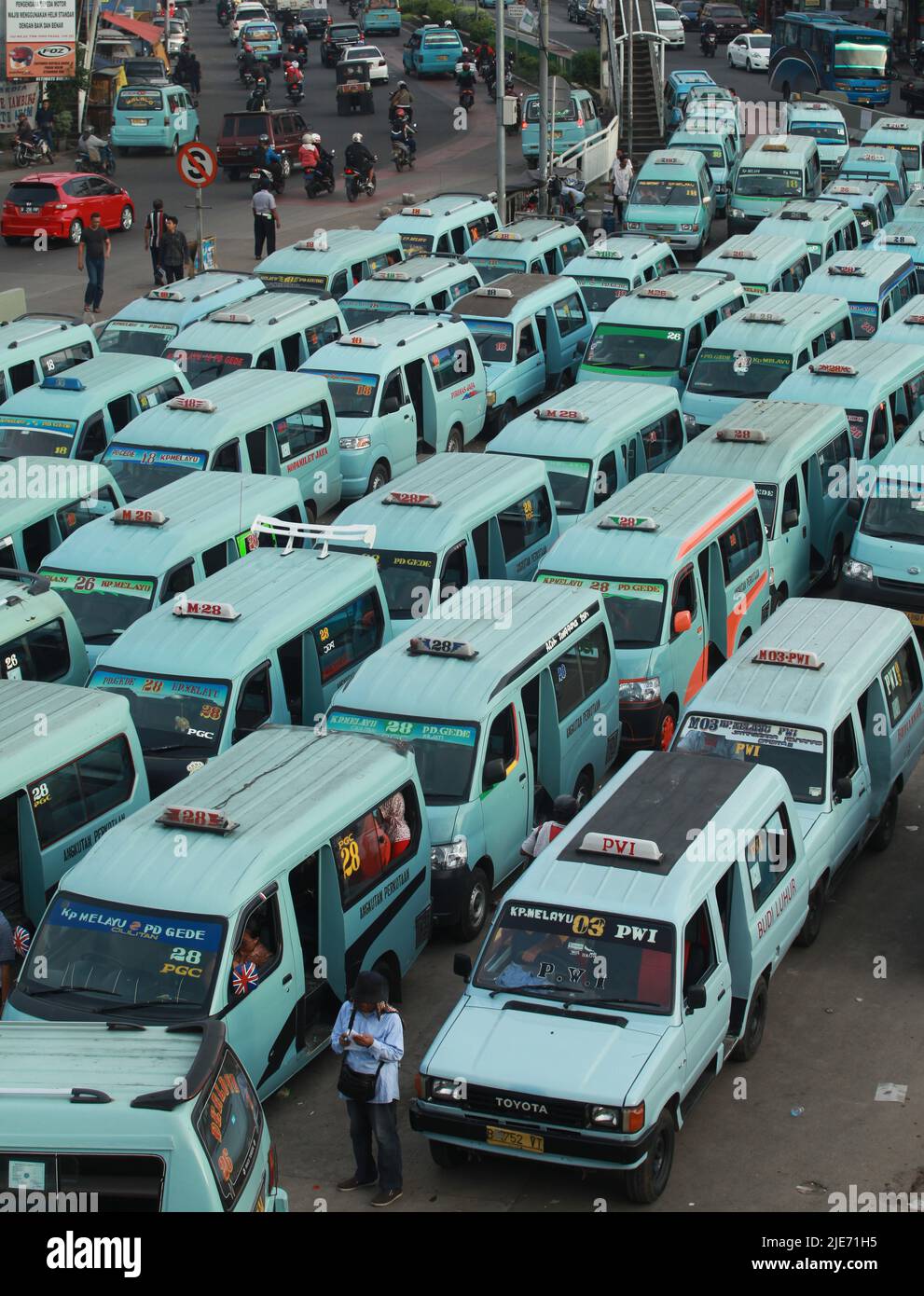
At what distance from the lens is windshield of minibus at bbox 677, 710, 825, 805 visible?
484 inches

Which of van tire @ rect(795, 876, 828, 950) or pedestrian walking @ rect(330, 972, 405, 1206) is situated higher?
pedestrian walking @ rect(330, 972, 405, 1206)

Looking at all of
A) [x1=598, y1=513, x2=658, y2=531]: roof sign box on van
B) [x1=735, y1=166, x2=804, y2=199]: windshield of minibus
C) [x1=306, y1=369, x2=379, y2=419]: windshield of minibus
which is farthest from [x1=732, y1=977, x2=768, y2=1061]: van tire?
[x1=735, y1=166, x2=804, y2=199]: windshield of minibus

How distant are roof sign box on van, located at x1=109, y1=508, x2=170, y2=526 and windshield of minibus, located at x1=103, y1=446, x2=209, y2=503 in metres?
2.42

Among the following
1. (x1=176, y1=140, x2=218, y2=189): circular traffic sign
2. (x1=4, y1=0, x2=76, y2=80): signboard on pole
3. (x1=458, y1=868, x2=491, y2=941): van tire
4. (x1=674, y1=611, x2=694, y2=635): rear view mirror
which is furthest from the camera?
(x1=4, y1=0, x2=76, y2=80): signboard on pole

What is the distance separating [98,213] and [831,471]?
69.2ft

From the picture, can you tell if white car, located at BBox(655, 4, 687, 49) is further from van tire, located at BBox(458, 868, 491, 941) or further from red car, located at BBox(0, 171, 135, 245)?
van tire, located at BBox(458, 868, 491, 941)

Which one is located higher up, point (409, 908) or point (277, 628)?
point (277, 628)

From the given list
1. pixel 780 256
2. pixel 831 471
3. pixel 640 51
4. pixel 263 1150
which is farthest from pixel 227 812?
pixel 640 51

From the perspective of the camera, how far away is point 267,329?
21.1 m

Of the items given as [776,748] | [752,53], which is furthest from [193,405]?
[752,53]

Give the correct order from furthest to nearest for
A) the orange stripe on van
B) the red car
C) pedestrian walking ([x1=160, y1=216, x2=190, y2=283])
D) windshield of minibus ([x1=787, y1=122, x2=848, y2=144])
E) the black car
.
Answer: the black car, windshield of minibus ([x1=787, y1=122, x2=848, y2=144]), the red car, pedestrian walking ([x1=160, y1=216, x2=190, y2=283]), the orange stripe on van

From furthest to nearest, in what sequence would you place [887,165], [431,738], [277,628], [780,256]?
[887,165]
[780,256]
[277,628]
[431,738]

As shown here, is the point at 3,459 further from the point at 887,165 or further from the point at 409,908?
the point at 887,165

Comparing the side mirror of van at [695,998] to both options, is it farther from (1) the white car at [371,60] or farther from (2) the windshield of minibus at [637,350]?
(1) the white car at [371,60]
